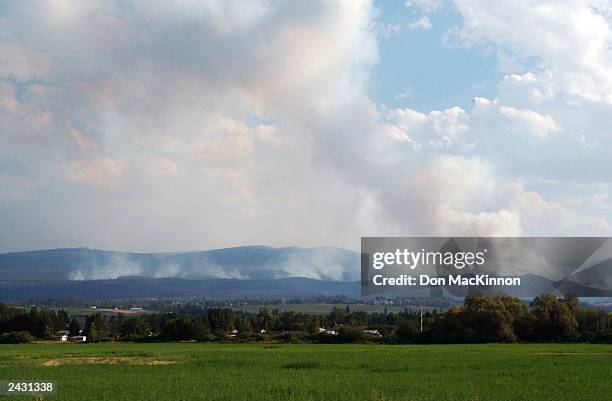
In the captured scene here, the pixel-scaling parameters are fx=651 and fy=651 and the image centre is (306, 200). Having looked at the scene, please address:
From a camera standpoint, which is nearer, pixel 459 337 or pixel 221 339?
pixel 459 337

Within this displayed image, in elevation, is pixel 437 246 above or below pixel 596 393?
above

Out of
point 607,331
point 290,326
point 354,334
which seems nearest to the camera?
point 607,331

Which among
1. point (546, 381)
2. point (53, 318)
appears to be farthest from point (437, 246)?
point (546, 381)

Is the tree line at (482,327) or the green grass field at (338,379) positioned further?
the tree line at (482,327)

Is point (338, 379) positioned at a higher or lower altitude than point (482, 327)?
lower

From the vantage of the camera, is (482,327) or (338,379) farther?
(482,327)

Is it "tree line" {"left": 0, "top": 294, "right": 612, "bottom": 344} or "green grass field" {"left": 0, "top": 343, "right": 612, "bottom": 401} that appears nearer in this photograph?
"green grass field" {"left": 0, "top": 343, "right": 612, "bottom": 401}

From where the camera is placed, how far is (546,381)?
109 ft

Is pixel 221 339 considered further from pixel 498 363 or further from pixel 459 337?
pixel 498 363

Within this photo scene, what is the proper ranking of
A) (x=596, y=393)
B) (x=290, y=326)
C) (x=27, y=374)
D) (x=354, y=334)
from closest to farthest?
(x=596, y=393) → (x=27, y=374) → (x=354, y=334) → (x=290, y=326)

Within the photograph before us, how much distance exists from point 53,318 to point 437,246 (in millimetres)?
87093

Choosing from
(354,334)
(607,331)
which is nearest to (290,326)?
(354,334)

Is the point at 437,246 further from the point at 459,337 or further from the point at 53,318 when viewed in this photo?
the point at 53,318

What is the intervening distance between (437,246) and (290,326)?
3853 cm
